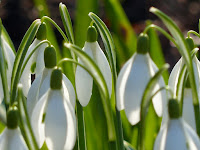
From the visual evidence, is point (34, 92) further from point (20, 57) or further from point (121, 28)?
point (121, 28)

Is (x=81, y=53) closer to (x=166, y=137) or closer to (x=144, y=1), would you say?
(x=166, y=137)

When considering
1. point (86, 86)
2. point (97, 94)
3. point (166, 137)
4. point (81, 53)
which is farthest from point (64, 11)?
point (97, 94)

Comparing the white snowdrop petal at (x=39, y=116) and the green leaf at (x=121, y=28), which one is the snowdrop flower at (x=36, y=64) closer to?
the white snowdrop petal at (x=39, y=116)

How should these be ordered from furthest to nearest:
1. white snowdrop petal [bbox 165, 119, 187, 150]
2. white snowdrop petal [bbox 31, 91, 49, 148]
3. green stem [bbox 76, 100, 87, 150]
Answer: green stem [bbox 76, 100, 87, 150], white snowdrop petal [bbox 31, 91, 49, 148], white snowdrop petal [bbox 165, 119, 187, 150]

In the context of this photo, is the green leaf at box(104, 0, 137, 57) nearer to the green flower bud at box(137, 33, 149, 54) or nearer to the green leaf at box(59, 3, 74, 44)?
the green leaf at box(59, 3, 74, 44)

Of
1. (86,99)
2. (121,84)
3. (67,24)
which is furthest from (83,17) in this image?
(121,84)

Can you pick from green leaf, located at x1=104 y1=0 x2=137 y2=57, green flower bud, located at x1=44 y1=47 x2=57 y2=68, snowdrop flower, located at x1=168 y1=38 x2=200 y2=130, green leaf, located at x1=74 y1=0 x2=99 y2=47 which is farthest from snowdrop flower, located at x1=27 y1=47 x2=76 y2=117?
green leaf, located at x1=104 y1=0 x2=137 y2=57

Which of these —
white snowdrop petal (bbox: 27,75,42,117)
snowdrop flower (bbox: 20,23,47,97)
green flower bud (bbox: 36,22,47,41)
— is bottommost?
white snowdrop petal (bbox: 27,75,42,117)
